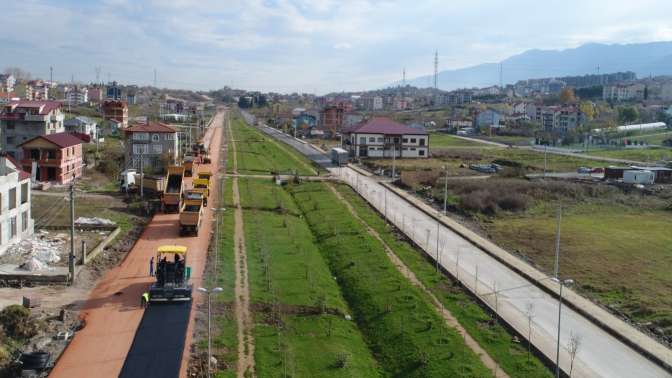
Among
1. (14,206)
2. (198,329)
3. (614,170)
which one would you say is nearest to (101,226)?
(14,206)

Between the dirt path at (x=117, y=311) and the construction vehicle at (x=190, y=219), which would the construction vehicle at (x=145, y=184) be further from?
the dirt path at (x=117, y=311)

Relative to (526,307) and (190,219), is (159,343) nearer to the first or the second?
(526,307)

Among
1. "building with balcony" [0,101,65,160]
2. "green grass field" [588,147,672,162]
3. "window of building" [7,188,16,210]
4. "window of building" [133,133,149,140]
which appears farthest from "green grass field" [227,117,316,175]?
"green grass field" [588,147,672,162]

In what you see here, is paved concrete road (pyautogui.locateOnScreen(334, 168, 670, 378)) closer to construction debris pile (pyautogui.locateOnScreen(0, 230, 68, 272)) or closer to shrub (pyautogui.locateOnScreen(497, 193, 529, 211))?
shrub (pyautogui.locateOnScreen(497, 193, 529, 211))

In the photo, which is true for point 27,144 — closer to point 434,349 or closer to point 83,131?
point 83,131

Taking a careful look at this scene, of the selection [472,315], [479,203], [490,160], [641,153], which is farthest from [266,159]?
[472,315]

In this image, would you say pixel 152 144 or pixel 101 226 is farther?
pixel 152 144

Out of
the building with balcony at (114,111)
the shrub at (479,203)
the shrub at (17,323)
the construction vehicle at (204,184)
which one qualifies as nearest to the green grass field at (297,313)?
the construction vehicle at (204,184)
